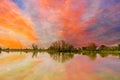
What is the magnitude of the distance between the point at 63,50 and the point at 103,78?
18.4 meters

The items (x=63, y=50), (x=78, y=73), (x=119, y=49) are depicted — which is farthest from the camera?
(x=119, y=49)

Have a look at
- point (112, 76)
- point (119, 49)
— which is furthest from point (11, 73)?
point (119, 49)

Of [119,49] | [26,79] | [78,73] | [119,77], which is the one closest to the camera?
[26,79]

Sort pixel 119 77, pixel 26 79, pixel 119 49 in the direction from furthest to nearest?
pixel 119 49, pixel 119 77, pixel 26 79

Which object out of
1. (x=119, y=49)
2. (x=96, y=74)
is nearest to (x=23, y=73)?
(x=96, y=74)

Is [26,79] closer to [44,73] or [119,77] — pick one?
[44,73]

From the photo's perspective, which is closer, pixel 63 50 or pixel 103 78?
pixel 103 78

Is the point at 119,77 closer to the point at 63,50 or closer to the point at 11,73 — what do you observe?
the point at 11,73

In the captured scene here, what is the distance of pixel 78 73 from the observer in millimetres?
10477

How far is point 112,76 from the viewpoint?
9.90 meters

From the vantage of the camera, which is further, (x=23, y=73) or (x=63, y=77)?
(x=23, y=73)

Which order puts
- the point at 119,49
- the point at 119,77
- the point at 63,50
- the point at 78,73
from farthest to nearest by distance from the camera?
the point at 119,49
the point at 63,50
the point at 78,73
the point at 119,77

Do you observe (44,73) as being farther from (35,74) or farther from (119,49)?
(119,49)

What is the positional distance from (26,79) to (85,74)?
6.27 ft
